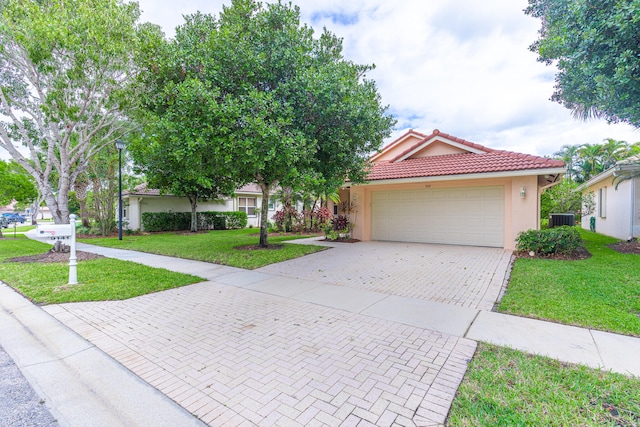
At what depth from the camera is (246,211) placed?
24.3 m

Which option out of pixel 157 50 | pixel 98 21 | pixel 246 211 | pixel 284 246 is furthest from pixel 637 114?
pixel 246 211

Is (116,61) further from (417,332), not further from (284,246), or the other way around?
(417,332)

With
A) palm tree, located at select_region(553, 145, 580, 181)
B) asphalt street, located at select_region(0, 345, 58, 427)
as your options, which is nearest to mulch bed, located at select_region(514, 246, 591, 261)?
asphalt street, located at select_region(0, 345, 58, 427)

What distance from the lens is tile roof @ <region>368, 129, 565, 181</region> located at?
995 cm

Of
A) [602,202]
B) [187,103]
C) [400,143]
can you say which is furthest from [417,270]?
[602,202]

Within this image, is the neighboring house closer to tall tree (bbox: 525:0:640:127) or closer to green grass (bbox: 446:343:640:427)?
tall tree (bbox: 525:0:640:127)

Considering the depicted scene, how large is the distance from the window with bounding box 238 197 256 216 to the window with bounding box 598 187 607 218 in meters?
21.5

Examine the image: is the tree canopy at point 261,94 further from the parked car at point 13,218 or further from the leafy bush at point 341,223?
the parked car at point 13,218

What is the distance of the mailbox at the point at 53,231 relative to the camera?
5922 mm

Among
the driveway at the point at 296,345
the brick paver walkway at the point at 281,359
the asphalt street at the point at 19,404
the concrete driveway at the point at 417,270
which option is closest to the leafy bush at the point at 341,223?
the concrete driveway at the point at 417,270

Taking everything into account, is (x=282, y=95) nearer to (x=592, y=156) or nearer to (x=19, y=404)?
(x=19, y=404)

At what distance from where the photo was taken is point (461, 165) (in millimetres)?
11414

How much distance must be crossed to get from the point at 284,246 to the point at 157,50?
7.20 meters

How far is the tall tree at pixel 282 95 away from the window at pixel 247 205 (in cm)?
1615
